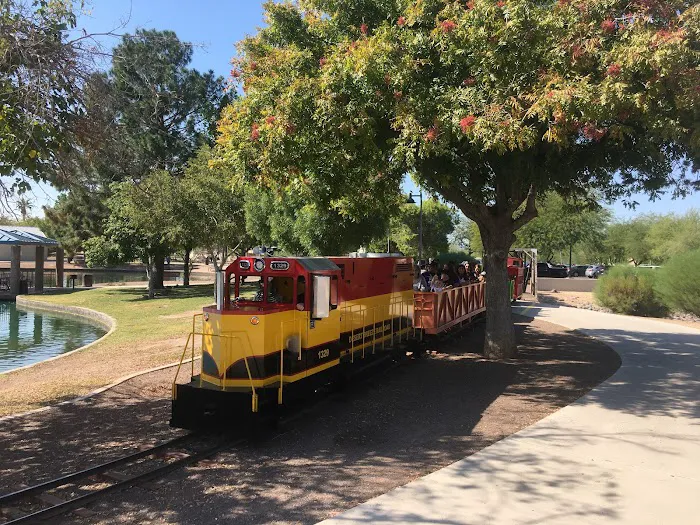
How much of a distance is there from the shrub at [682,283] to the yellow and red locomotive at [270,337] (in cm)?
1758

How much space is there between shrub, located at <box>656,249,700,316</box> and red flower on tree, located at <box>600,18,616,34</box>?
51.5 feet

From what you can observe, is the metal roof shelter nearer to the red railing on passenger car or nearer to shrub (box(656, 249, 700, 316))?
the red railing on passenger car

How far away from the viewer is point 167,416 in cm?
891

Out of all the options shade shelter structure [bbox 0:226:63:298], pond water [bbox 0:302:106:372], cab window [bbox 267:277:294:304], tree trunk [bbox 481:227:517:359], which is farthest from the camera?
shade shelter structure [bbox 0:226:63:298]

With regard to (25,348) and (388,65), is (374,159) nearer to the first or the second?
(388,65)

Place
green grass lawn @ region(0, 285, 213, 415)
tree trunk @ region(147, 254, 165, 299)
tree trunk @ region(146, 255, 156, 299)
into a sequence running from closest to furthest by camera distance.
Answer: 1. green grass lawn @ region(0, 285, 213, 415)
2. tree trunk @ region(146, 255, 156, 299)
3. tree trunk @ region(147, 254, 165, 299)

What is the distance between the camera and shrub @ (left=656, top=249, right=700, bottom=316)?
21.4 m

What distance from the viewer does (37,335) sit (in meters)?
23.2

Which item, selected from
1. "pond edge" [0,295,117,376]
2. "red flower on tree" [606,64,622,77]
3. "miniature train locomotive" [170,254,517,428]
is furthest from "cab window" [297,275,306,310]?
"pond edge" [0,295,117,376]

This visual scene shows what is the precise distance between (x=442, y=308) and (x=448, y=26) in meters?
7.14

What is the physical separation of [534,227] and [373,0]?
43.8 metres

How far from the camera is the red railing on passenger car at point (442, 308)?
13086 mm

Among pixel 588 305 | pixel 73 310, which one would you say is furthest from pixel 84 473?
pixel 73 310

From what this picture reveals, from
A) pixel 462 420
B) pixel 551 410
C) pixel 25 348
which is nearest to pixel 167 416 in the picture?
pixel 462 420
